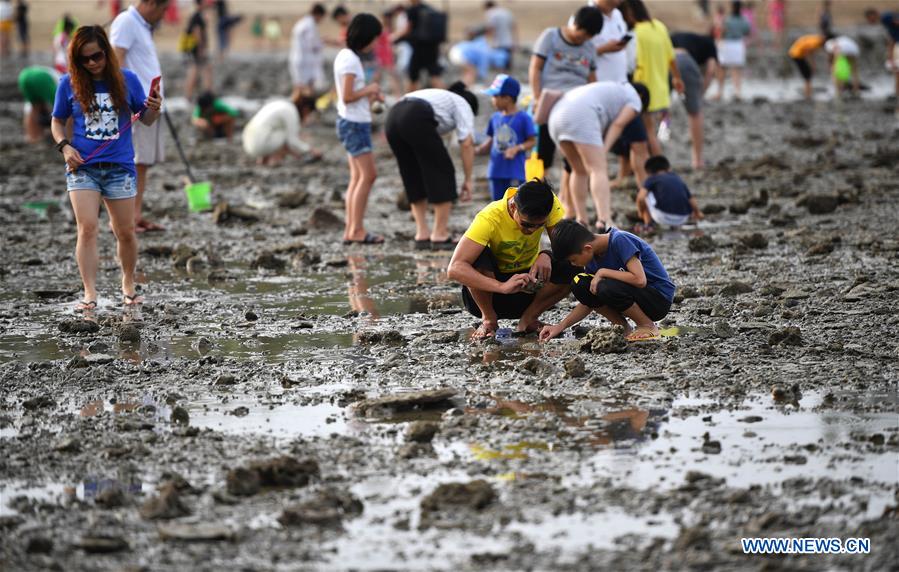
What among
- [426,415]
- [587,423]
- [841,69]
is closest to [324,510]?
[426,415]

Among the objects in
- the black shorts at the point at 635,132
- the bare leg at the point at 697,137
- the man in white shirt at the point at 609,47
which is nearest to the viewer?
the man in white shirt at the point at 609,47

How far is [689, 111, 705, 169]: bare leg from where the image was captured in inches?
587

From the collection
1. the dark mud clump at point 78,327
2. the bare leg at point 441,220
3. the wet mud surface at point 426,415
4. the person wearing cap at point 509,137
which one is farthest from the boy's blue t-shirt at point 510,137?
the dark mud clump at point 78,327

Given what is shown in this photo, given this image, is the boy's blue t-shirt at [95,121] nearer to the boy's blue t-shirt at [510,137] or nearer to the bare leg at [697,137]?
the boy's blue t-shirt at [510,137]

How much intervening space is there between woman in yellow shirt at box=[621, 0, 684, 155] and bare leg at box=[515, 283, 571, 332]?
545 centimetres

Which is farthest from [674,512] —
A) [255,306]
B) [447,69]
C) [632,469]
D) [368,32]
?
[447,69]

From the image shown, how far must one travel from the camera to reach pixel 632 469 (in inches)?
224

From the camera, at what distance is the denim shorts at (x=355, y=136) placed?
11.5 meters

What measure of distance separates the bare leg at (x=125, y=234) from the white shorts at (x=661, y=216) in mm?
4647

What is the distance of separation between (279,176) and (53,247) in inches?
201

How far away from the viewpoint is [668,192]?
11.9 m

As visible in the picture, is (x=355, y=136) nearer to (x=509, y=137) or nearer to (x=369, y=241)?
(x=369, y=241)

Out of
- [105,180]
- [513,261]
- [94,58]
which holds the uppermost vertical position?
[94,58]

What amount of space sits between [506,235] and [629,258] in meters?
0.72
